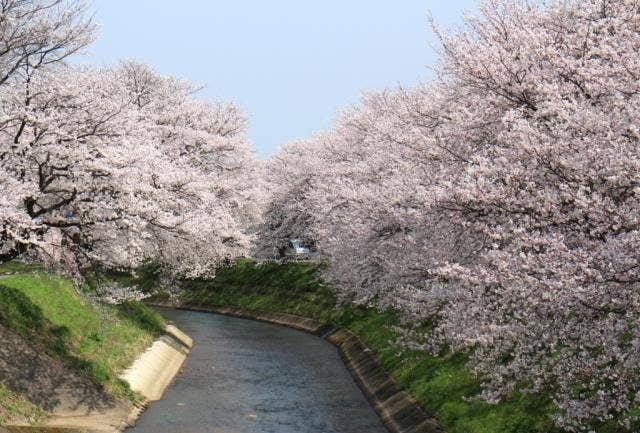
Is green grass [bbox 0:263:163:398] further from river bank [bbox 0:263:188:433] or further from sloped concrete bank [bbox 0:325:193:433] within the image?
sloped concrete bank [bbox 0:325:193:433]

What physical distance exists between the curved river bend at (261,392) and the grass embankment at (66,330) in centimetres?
257

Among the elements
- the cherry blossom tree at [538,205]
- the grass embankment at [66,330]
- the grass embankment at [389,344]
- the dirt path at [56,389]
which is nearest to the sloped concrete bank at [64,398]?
the dirt path at [56,389]

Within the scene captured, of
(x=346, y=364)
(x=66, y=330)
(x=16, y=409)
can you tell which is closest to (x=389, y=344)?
(x=346, y=364)

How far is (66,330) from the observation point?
2905 cm

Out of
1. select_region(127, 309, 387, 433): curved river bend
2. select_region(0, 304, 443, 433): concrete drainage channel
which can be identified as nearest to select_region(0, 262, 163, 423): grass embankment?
select_region(0, 304, 443, 433): concrete drainage channel

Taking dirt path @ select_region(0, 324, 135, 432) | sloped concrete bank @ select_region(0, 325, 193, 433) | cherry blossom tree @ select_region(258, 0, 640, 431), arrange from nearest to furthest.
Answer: cherry blossom tree @ select_region(258, 0, 640, 431) < sloped concrete bank @ select_region(0, 325, 193, 433) < dirt path @ select_region(0, 324, 135, 432)

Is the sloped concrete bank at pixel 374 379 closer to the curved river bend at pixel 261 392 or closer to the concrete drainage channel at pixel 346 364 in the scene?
the concrete drainage channel at pixel 346 364

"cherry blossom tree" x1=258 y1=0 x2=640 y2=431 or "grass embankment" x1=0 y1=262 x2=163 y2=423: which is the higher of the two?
"cherry blossom tree" x1=258 y1=0 x2=640 y2=431

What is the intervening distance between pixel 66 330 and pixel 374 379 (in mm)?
13991

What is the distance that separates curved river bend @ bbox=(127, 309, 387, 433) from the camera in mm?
25656

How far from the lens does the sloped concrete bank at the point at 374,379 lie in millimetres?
24797

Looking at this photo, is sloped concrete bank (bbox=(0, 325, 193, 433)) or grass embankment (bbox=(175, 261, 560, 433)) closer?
grass embankment (bbox=(175, 261, 560, 433))

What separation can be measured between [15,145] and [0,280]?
10188mm

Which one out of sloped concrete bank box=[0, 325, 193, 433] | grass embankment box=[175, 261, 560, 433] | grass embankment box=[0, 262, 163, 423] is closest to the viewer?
grass embankment box=[175, 261, 560, 433]
